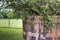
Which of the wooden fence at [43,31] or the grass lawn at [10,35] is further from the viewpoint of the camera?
the grass lawn at [10,35]

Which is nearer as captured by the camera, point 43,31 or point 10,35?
point 43,31

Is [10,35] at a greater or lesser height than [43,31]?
lesser

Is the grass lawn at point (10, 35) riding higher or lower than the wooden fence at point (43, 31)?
lower

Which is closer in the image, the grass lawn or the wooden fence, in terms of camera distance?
the wooden fence

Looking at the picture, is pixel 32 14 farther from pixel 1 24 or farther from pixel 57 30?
pixel 1 24

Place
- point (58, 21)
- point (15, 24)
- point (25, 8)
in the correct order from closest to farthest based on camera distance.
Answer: point (58, 21) < point (25, 8) < point (15, 24)

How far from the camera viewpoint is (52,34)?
50.9 inches

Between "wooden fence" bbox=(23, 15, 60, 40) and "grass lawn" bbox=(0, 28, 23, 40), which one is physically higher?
"wooden fence" bbox=(23, 15, 60, 40)

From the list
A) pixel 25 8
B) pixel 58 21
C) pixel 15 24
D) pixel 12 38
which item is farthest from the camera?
pixel 15 24

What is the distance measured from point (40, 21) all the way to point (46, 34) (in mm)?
113

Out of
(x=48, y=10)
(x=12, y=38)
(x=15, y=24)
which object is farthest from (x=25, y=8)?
(x=15, y=24)

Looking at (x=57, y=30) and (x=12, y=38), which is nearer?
(x=57, y=30)

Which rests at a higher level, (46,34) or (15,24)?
(46,34)

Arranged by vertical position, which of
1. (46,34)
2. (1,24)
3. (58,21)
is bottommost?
(1,24)
